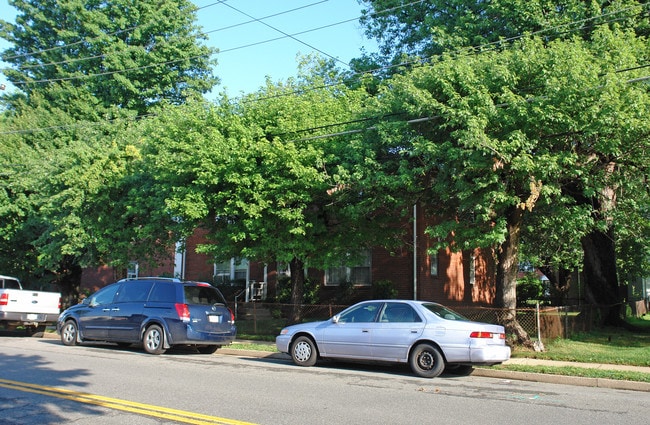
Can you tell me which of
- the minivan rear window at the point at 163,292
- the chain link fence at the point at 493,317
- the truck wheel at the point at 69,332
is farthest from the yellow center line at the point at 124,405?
the chain link fence at the point at 493,317

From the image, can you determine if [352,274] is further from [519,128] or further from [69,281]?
[69,281]

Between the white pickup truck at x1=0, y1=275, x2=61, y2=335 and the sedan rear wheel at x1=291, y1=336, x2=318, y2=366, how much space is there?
10.4 meters

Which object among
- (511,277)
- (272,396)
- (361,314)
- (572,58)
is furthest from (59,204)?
(572,58)

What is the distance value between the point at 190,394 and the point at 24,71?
3906 centimetres

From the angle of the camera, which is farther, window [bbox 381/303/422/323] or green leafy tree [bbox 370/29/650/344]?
green leafy tree [bbox 370/29/650/344]

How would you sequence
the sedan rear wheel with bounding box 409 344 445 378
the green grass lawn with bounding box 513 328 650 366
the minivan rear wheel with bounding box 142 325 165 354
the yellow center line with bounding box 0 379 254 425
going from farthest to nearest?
the minivan rear wheel with bounding box 142 325 165 354 → the green grass lawn with bounding box 513 328 650 366 → the sedan rear wheel with bounding box 409 344 445 378 → the yellow center line with bounding box 0 379 254 425

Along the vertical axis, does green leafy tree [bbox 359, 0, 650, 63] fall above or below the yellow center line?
above

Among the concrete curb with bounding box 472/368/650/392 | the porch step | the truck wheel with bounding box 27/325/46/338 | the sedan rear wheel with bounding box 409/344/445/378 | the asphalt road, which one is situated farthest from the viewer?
the porch step

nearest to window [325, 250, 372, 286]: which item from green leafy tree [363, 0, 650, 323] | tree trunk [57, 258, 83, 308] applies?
green leafy tree [363, 0, 650, 323]

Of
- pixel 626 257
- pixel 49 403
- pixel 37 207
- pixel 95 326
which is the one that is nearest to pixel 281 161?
pixel 95 326

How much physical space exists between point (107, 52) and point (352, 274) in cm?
2359

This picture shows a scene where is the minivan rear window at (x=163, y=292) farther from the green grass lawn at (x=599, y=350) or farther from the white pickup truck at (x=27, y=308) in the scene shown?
the green grass lawn at (x=599, y=350)

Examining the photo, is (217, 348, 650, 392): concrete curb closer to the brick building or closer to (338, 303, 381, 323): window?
(338, 303, 381, 323): window

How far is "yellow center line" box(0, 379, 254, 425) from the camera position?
6.87 metres
